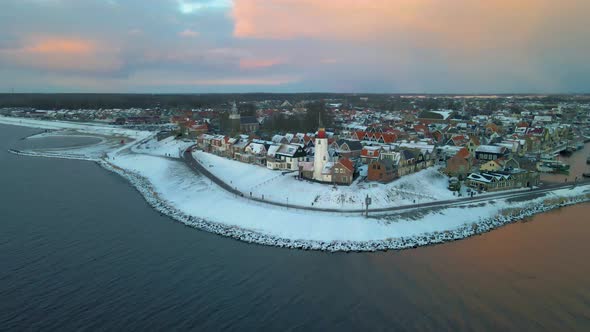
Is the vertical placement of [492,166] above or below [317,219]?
above

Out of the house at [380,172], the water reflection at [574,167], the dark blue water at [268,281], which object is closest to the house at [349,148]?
the house at [380,172]

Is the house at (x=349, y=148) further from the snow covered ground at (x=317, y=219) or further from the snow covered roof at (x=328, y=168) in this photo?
the snow covered ground at (x=317, y=219)

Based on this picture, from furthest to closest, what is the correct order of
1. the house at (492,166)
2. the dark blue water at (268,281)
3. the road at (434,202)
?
the house at (492,166), the road at (434,202), the dark blue water at (268,281)

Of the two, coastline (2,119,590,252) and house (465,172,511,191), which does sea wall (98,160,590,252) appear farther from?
house (465,172,511,191)

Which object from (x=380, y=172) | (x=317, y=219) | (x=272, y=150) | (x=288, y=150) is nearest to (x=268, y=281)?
(x=317, y=219)

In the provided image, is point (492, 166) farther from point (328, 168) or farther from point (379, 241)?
point (379, 241)

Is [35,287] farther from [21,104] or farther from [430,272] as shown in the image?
[21,104]
